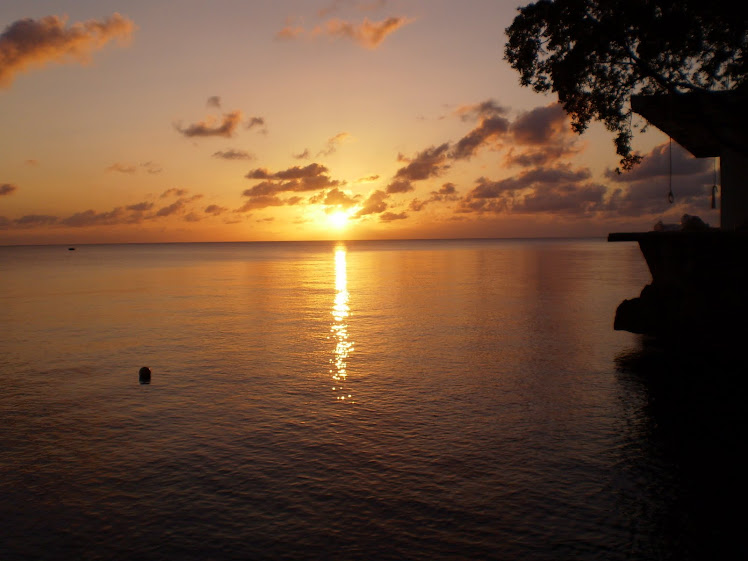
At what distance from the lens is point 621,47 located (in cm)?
2177

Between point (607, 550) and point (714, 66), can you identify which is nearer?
point (607, 550)

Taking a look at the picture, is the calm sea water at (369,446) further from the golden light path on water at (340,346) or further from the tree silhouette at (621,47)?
the tree silhouette at (621,47)

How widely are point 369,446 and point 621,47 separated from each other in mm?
17136

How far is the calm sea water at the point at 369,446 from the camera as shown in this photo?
10.6 meters

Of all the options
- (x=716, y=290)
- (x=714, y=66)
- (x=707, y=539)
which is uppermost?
(x=714, y=66)

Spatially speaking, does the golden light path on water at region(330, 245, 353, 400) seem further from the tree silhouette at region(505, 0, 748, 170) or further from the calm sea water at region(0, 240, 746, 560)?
the tree silhouette at region(505, 0, 748, 170)

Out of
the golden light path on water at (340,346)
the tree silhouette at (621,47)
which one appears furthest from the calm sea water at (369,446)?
the tree silhouette at (621,47)

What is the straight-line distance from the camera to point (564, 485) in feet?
41.3

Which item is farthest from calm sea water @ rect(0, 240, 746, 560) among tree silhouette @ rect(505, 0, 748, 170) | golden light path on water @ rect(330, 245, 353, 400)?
tree silhouette @ rect(505, 0, 748, 170)

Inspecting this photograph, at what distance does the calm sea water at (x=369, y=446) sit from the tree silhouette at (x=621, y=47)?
10.6 meters

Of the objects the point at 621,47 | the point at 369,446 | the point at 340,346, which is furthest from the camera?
the point at 340,346

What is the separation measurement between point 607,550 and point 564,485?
2543 millimetres

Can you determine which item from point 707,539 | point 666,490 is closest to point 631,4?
point 666,490

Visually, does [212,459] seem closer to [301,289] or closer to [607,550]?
[607,550]
